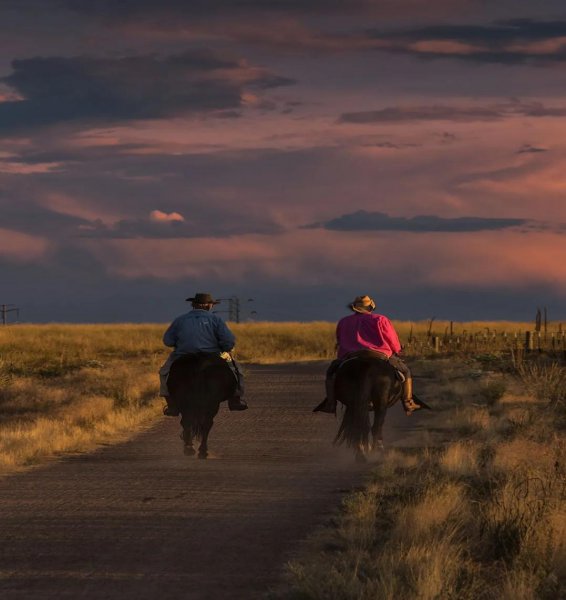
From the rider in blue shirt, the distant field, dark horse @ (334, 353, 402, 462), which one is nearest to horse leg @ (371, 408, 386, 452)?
dark horse @ (334, 353, 402, 462)

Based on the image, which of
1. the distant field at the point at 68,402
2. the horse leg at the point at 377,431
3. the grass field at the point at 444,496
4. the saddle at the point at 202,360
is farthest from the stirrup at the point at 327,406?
the distant field at the point at 68,402

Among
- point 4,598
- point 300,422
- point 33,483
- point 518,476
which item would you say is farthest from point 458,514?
point 300,422

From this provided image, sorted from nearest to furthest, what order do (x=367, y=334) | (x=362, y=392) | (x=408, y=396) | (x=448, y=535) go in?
(x=448, y=535) < (x=362, y=392) < (x=367, y=334) < (x=408, y=396)

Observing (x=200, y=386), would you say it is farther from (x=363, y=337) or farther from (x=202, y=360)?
(x=363, y=337)

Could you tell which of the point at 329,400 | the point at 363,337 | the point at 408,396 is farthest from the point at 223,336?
the point at 408,396

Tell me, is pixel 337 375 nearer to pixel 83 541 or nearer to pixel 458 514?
pixel 458 514

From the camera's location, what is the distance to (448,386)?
3484 centimetres

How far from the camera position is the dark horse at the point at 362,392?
57.1 feet

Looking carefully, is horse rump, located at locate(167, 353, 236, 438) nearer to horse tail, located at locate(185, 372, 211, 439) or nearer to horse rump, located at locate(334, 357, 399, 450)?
horse tail, located at locate(185, 372, 211, 439)

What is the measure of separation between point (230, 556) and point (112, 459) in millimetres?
7939

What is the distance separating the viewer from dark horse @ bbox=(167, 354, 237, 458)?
17.6 meters

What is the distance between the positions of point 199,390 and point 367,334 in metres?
2.57

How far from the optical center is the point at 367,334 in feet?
58.4

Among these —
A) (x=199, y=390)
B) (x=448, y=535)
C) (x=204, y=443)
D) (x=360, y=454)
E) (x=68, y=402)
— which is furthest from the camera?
(x=68, y=402)
